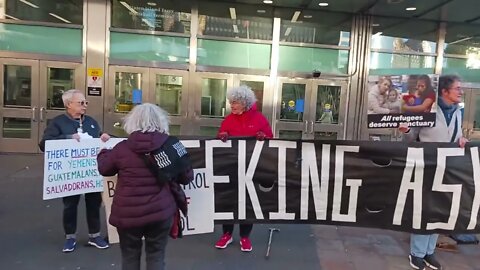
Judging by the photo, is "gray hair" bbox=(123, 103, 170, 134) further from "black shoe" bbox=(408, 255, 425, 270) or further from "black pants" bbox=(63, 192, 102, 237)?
"black shoe" bbox=(408, 255, 425, 270)

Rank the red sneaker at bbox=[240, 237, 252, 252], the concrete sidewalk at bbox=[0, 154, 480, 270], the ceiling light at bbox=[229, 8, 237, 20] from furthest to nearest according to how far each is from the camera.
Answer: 1. the ceiling light at bbox=[229, 8, 237, 20]
2. the red sneaker at bbox=[240, 237, 252, 252]
3. the concrete sidewalk at bbox=[0, 154, 480, 270]

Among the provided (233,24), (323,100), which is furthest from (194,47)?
(323,100)

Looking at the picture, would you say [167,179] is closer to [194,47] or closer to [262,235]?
[262,235]

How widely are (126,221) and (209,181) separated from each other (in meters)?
1.46

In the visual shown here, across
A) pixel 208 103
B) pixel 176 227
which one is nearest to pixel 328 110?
pixel 208 103

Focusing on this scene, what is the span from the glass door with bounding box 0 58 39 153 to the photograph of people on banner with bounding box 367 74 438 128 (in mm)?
9287

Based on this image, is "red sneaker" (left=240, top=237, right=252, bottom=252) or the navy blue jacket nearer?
the navy blue jacket

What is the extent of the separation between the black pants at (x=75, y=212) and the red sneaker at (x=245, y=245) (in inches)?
58.9

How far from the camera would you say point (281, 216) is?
171 inches

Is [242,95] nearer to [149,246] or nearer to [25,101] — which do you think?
[149,246]

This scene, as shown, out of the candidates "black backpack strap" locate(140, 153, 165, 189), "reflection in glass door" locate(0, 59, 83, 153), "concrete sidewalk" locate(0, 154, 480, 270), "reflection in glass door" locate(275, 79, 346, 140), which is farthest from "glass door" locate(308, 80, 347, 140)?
"black backpack strap" locate(140, 153, 165, 189)

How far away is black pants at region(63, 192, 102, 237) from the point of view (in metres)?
4.29

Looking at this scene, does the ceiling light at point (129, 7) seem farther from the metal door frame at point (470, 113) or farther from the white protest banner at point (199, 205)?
the metal door frame at point (470, 113)

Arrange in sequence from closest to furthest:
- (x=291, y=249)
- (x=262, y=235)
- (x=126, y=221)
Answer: (x=126, y=221) → (x=291, y=249) → (x=262, y=235)
